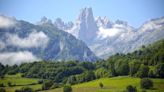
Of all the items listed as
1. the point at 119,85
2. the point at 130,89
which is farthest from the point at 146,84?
the point at 119,85

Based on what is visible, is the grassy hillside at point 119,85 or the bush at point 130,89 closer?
the bush at point 130,89

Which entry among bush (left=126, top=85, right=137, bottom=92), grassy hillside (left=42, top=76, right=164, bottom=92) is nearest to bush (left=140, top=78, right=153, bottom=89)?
grassy hillside (left=42, top=76, right=164, bottom=92)

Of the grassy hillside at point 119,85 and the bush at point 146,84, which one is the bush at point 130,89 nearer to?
the grassy hillside at point 119,85

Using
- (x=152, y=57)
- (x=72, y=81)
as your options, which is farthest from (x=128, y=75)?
(x=72, y=81)

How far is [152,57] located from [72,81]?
43.6 metres

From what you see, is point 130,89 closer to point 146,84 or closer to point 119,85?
point 146,84

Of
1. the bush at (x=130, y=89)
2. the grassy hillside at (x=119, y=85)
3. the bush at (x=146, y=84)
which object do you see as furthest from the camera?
the bush at (x=146, y=84)

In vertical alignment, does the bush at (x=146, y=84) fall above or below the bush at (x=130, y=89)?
above

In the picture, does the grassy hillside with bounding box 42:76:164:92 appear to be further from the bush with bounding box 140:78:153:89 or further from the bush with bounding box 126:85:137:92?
the bush with bounding box 126:85:137:92

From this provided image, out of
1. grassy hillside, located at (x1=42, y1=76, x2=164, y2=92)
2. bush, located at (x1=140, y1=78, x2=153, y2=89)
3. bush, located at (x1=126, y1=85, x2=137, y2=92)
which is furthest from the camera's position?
bush, located at (x1=140, y1=78, x2=153, y2=89)

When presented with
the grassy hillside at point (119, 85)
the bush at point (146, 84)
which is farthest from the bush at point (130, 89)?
the bush at point (146, 84)

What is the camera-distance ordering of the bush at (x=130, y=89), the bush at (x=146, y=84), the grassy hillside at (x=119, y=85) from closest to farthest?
the bush at (x=130, y=89), the grassy hillside at (x=119, y=85), the bush at (x=146, y=84)

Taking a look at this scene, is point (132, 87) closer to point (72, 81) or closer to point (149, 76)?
point (149, 76)

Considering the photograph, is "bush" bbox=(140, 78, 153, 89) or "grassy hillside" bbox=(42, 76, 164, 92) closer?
"grassy hillside" bbox=(42, 76, 164, 92)
